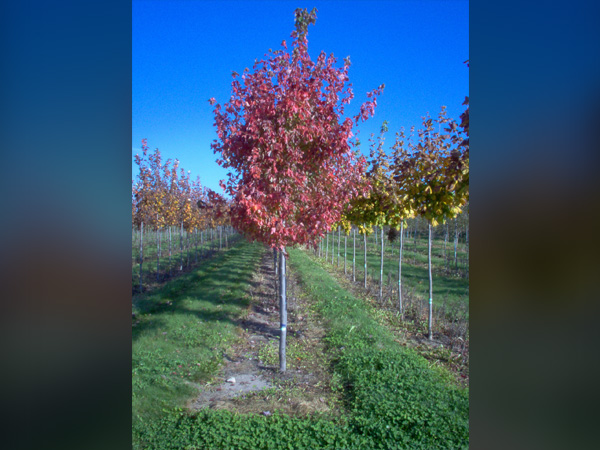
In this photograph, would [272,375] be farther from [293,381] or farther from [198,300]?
[198,300]

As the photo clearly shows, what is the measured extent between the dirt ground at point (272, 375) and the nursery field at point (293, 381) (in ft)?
0.06

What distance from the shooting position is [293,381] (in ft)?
16.9

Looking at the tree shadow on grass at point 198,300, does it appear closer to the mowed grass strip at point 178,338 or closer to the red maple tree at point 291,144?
the mowed grass strip at point 178,338

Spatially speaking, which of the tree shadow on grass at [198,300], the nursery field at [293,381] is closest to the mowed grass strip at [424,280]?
the nursery field at [293,381]

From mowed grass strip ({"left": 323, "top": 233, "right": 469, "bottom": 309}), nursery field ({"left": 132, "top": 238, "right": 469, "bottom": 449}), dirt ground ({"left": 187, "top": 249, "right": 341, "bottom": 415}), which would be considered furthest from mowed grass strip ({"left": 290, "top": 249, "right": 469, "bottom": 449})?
mowed grass strip ({"left": 323, "top": 233, "right": 469, "bottom": 309})

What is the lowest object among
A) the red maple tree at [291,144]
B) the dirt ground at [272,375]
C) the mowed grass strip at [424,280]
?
the dirt ground at [272,375]

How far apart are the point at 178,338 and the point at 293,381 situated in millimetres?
2573

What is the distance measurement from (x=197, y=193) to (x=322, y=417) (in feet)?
72.5

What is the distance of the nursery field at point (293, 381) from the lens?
3.54m

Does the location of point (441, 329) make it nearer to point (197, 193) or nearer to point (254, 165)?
point (254, 165)

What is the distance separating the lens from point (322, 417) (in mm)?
3980

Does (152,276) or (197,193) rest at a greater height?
(197,193)

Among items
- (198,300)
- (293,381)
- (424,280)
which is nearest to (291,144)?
(293,381)
